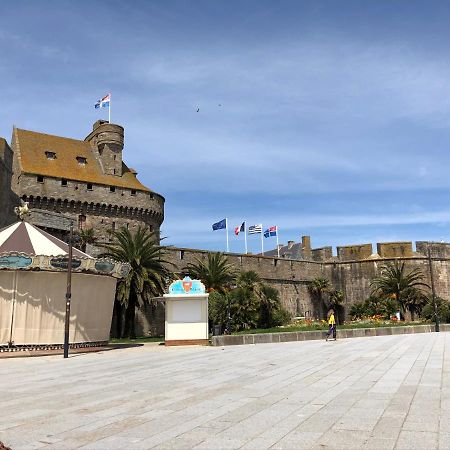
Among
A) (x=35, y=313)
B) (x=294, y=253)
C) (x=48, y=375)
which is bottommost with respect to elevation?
(x=48, y=375)

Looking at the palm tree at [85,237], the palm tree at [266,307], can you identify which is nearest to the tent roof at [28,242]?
the palm tree at [85,237]

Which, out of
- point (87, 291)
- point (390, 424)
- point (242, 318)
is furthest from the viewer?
point (242, 318)

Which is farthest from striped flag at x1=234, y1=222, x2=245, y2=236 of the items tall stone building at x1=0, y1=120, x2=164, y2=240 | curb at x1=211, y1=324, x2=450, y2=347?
curb at x1=211, y1=324, x2=450, y2=347

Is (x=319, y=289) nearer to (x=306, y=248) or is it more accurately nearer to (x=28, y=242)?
(x=306, y=248)

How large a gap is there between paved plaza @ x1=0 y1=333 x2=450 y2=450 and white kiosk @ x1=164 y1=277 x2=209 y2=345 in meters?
10.2

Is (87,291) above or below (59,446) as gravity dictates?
above

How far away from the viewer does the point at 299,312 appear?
5000 centimetres

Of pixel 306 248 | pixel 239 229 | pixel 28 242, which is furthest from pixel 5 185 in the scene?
pixel 306 248

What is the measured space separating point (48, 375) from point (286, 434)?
8304 millimetres

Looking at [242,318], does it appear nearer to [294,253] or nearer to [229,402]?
[229,402]

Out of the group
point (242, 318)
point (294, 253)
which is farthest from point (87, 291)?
point (294, 253)

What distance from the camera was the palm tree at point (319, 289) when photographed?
5102 cm

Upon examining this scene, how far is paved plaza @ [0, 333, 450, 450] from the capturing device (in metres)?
5.17

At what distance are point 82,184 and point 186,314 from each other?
23.5 meters
